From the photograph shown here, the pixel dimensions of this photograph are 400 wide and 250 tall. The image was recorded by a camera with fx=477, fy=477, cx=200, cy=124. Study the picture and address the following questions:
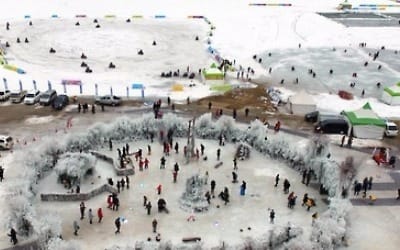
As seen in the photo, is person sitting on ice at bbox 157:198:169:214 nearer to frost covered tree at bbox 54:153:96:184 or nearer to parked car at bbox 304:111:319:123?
frost covered tree at bbox 54:153:96:184

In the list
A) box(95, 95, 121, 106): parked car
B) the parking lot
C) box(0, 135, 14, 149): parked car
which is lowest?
box(0, 135, 14, 149): parked car

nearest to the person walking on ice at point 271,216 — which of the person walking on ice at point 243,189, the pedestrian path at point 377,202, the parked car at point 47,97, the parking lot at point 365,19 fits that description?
the person walking on ice at point 243,189

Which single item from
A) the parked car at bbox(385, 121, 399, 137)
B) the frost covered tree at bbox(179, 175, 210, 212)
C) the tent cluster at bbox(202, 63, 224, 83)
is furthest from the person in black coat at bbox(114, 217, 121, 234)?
the tent cluster at bbox(202, 63, 224, 83)

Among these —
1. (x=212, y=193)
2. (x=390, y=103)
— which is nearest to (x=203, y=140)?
(x=212, y=193)

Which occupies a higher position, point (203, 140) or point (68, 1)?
point (68, 1)

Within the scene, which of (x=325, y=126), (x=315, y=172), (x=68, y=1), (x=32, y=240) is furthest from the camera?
(x=68, y=1)

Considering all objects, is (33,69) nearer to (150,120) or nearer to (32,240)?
(150,120)
